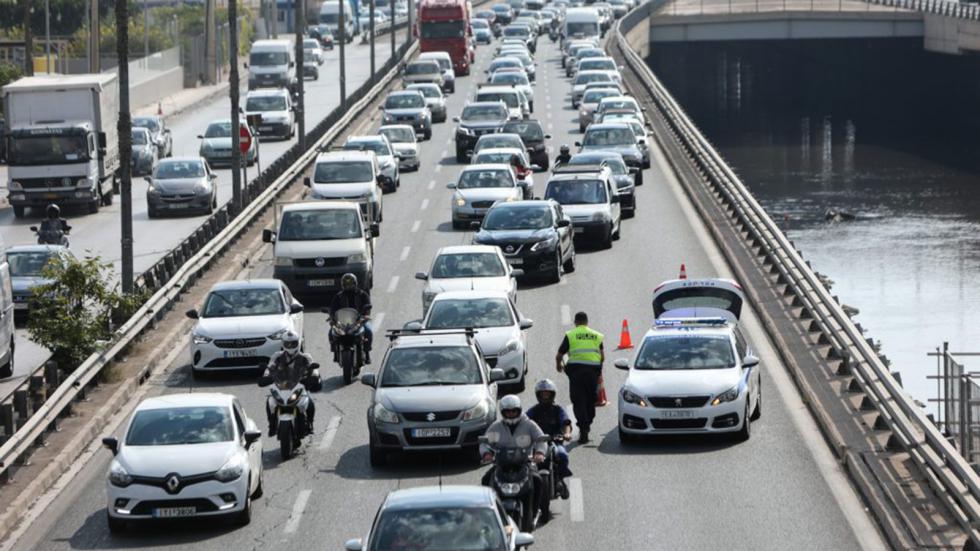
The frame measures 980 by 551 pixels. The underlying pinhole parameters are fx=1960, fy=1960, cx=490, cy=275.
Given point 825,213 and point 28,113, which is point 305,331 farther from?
point 825,213

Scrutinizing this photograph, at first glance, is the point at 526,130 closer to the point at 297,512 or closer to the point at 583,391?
the point at 583,391

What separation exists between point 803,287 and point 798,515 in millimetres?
13397

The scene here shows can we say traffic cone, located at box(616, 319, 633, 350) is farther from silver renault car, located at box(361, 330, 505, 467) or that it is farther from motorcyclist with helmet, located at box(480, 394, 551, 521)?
motorcyclist with helmet, located at box(480, 394, 551, 521)

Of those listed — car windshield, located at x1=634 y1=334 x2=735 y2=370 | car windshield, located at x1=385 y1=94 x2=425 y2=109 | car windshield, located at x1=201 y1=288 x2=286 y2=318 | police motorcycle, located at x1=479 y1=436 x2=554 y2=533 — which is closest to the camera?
police motorcycle, located at x1=479 y1=436 x2=554 y2=533

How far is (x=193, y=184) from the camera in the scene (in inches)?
2120

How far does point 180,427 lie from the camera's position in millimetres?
20688

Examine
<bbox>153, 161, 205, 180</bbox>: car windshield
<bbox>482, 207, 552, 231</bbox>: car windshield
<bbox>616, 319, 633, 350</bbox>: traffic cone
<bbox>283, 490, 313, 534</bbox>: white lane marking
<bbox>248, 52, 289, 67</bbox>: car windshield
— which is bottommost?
<bbox>283, 490, 313, 534</bbox>: white lane marking

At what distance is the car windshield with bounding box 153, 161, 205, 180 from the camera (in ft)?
178

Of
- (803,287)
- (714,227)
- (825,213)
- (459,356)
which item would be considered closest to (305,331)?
(803,287)

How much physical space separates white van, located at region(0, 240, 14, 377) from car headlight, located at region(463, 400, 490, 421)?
10.8 metres

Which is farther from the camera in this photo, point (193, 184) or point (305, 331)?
point (193, 184)

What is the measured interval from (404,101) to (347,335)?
4265cm

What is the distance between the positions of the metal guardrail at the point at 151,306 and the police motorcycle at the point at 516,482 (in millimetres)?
6335

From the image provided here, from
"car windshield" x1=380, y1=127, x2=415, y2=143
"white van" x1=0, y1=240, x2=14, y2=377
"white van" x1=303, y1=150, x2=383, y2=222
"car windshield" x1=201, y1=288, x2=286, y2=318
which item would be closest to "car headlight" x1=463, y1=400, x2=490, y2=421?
"car windshield" x1=201, y1=288, x2=286, y2=318
